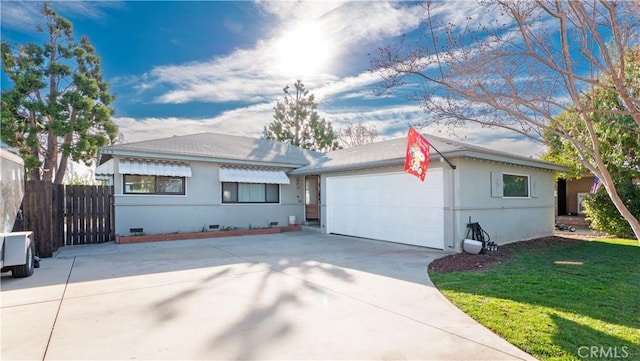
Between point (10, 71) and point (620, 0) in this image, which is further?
point (10, 71)

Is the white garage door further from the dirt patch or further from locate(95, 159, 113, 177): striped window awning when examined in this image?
locate(95, 159, 113, 177): striped window awning

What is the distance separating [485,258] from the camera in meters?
8.53

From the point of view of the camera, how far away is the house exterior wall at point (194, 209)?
11976 millimetres

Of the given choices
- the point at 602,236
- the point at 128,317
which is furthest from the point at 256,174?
the point at 602,236

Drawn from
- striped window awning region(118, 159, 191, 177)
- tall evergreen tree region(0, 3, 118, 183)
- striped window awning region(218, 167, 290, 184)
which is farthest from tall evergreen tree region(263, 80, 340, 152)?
striped window awning region(118, 159, 191, 177)

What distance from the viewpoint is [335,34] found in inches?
323

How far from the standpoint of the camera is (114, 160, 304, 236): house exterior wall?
39.3 feet

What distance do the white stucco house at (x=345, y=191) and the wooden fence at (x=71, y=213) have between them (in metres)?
0.41

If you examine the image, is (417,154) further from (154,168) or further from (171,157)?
(154,168)

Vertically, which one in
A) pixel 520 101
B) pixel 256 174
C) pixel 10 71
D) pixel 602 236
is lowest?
pixel 602 236

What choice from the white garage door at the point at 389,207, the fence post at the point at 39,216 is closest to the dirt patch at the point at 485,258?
the white garage door at the point at 389,207

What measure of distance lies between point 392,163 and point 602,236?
10.1m

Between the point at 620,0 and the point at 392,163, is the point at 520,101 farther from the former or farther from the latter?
the point at 392,163

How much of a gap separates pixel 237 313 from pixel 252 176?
1026 centimetres
